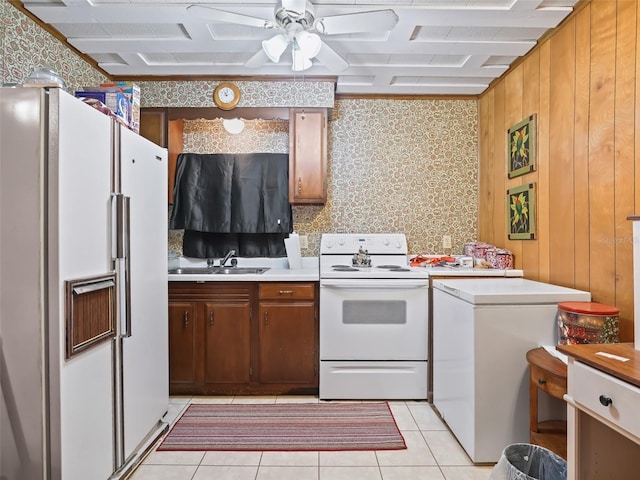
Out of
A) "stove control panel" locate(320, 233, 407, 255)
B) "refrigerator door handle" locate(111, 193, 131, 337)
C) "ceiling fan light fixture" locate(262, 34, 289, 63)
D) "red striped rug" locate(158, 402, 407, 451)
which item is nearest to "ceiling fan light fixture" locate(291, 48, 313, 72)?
"ceiling fan light fixture" locate(262, 34, 289, 63)

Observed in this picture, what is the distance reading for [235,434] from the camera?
87.1 inches

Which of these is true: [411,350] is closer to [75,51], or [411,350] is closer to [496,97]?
[496,97]

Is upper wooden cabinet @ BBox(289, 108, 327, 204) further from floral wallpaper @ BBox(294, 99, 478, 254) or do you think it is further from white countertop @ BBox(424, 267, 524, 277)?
white countertop @ BBox(424, 267, 524, 277)

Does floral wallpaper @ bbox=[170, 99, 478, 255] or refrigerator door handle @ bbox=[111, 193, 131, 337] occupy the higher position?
floral wallpaper @ bbox=[170, 99, 478, 255]

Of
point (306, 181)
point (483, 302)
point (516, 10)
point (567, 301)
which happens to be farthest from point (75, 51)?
point (567, 301)

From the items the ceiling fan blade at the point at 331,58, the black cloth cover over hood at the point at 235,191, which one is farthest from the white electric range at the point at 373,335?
the ceiling fan blade at the point at 331,58

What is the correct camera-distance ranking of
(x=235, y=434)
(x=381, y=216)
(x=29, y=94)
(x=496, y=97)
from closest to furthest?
(x=29, y=94)
(x=235, y=434)
(x=496, y=97)
(x=381, y=216)

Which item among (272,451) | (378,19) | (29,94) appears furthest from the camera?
(272,451)

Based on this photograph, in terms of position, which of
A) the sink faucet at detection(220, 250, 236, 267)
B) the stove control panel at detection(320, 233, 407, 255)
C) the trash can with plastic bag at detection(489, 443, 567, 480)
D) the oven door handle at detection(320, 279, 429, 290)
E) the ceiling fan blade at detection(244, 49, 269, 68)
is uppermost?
the ceiling fan blade at detection(244, 49, 269, 68)

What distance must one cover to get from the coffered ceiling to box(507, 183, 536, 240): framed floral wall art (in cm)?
98

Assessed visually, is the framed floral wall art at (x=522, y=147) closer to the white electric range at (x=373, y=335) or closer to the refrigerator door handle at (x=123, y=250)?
the white electric range at (x=373, y=335)

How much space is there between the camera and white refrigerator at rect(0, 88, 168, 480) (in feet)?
4.26

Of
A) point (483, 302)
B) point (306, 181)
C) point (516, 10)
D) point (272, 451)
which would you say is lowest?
point (272, 451)

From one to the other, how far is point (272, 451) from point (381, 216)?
2095 mm
